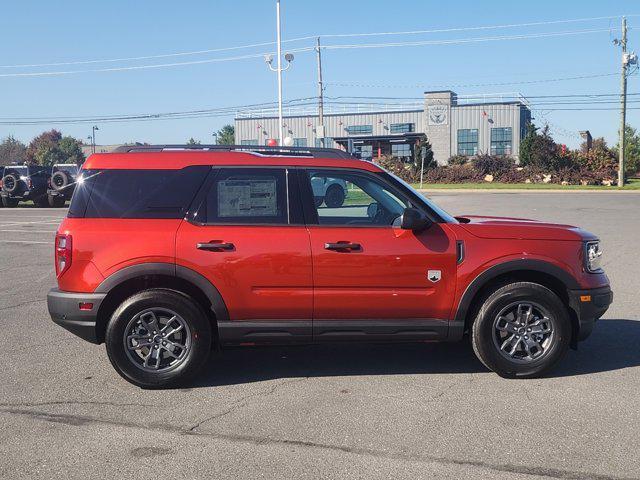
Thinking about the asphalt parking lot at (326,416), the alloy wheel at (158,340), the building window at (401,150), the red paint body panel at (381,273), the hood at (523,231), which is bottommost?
the asphalt parking lot at (326,416)

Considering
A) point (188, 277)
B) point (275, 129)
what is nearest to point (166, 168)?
point (188, 277)

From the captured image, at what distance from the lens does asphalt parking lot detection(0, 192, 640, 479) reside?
3799 millimetres

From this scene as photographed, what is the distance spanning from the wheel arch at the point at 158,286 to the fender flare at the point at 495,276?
187 centimetres

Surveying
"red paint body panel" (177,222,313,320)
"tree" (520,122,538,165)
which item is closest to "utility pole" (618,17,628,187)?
"tree" (520,122,538,165)

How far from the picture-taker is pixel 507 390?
5.07 meters

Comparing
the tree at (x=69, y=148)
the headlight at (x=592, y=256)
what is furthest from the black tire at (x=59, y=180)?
the tree at (x=69, y=148)

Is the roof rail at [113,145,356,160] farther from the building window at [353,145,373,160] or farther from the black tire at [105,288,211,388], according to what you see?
the building window at [353,145,373,160]

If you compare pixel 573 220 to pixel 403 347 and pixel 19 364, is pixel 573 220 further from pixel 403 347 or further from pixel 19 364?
pixel 19 364

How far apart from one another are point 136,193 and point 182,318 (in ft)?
3.54

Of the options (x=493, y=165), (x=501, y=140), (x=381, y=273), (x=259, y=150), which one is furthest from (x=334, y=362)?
(x=501, y=140)

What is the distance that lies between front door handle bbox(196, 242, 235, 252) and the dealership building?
185 feet

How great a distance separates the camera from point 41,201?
94.5ft

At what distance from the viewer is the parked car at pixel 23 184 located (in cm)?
2784

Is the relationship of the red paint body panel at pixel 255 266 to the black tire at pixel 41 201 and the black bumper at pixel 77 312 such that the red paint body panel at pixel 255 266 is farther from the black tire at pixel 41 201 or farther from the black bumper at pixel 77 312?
the black tire at pixel 41 201
